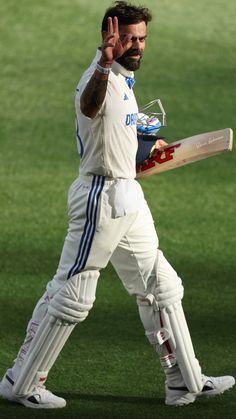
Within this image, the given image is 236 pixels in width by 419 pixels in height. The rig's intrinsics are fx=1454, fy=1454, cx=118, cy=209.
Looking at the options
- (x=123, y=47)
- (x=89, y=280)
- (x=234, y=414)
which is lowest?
(x=234, y=414)

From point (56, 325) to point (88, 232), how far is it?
0.50 meters

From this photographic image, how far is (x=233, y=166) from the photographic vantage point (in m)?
12.5

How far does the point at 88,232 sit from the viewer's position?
7.22m

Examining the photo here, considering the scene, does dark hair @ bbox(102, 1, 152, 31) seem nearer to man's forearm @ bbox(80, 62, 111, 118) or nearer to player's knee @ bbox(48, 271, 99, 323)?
man's forearm @ bbox(80, 62, 111, 118)

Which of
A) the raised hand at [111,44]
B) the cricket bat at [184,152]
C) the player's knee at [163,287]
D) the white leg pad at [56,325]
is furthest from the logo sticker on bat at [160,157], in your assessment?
the raised hand at [111,44]

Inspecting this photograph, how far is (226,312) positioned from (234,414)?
1856mm

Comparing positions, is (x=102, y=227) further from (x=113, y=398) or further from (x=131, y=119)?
(x=113, y=398)

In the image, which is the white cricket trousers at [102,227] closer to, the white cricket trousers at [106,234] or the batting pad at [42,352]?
the white cricket trousers at [106,234]

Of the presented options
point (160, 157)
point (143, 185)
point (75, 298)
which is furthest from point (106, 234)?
point (143, 185)

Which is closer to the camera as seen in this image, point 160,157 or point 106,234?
point 106,234

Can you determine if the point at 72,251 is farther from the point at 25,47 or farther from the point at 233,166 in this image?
the point at 25,47

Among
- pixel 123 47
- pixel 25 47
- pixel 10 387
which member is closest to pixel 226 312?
pixel 10 387

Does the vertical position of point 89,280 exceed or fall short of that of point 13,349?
it exceeds it

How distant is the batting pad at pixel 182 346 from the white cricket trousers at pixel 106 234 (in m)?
0.16
